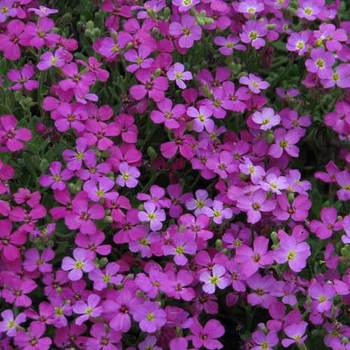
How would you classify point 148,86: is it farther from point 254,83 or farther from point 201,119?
point 254,83

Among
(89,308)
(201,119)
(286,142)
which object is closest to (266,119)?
(286,142)

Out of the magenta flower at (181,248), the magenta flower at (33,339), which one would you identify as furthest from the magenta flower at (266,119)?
the magenta flower at (33,339)

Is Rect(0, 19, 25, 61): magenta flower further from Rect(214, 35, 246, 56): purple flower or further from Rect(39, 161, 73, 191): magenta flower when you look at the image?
Rect(214, 35, 246, 56): purple flower

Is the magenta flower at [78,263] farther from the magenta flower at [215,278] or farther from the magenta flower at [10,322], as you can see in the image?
the magenta flower at [215,278]

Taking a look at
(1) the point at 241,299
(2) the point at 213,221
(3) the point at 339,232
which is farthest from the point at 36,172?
(3) the point at 339,232

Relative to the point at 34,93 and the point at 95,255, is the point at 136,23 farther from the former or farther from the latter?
the point at 95,255

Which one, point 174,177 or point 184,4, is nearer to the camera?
point 174,177
